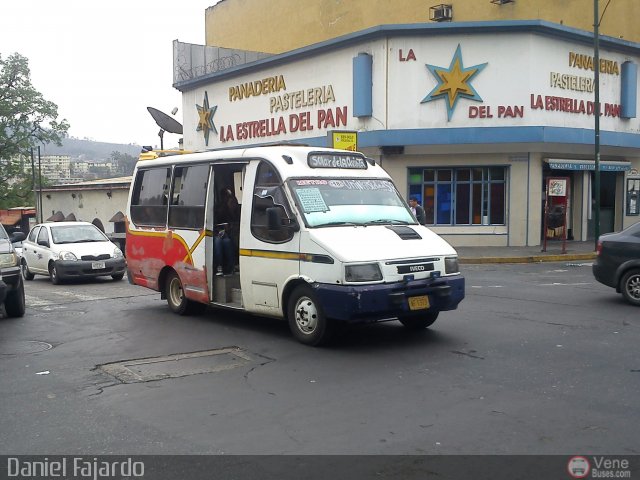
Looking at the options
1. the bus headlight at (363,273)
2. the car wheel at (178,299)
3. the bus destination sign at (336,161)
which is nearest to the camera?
the bus headlight at (363,273)

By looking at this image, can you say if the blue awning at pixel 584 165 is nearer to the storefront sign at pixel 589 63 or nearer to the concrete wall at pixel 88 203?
the storefront sign at pixel 589 63

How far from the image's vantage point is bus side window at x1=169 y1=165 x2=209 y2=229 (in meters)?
10.4

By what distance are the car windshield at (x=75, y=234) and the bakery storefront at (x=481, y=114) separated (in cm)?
771

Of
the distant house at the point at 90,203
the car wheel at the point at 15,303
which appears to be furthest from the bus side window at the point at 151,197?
the distant house at the point at 90,203

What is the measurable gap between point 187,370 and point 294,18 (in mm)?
33797

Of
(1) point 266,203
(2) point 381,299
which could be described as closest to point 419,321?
(2) point 381,299

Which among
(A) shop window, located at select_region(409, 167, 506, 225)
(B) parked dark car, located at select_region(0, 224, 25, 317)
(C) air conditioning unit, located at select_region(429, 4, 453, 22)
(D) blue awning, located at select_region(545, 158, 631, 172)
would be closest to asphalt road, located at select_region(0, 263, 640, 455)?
(B) parked dark car, located at select_region(0, 224, 25, 317)

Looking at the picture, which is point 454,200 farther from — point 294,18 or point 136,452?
point 136,452

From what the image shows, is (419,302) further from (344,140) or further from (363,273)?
(344,140)

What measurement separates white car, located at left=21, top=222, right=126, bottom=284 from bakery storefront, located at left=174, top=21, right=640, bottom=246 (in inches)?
310

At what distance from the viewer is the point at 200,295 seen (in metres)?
10.4

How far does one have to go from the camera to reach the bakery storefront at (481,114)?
2397cm
